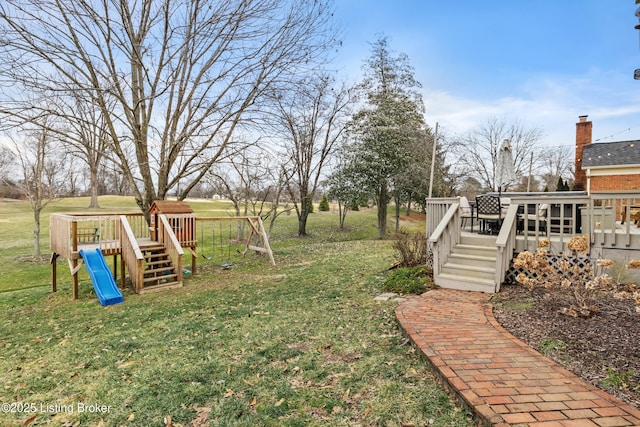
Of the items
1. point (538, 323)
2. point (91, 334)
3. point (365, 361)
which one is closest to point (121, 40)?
point (91, 334)

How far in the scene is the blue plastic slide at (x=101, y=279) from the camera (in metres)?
6.93

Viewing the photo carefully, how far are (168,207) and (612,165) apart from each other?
689 inches

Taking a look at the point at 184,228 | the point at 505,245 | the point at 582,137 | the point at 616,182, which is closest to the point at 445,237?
the point at 505,245

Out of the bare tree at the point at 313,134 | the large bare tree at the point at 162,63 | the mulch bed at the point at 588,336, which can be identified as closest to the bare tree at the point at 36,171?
the large bare tree at the point at 162,63

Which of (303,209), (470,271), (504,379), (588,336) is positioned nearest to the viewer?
(504,379)

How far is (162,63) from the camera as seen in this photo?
9164 millimetres

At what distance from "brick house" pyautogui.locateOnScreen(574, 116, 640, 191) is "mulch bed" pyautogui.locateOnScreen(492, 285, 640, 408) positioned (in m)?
13.1

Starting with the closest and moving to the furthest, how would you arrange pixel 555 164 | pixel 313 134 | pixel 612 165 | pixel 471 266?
pixel 471 266 → pixel 612 165 → pixel 313 134 → pixel 555 164

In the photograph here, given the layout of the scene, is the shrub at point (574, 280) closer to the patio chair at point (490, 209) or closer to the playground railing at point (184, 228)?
the patio chair at point (490, 209)

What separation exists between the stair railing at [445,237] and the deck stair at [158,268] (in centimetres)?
605

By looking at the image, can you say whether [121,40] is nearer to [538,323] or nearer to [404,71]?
[538,323]

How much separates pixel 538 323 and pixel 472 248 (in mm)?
2732

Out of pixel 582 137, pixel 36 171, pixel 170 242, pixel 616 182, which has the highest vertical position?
pixel 582 137

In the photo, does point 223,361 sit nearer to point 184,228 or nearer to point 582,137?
point 184,228
